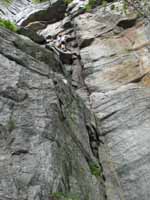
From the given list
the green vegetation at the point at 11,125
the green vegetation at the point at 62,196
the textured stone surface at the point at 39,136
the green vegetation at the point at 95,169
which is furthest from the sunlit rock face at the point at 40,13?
the green vegetation at the point at 62,196

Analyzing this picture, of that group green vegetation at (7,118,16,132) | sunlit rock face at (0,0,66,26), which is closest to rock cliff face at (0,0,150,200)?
green vegetation at (7,118,16,132)

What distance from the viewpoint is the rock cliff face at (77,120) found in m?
8.62

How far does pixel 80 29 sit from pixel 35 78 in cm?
1190

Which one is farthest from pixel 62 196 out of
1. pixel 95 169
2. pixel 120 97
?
pixel 120 97

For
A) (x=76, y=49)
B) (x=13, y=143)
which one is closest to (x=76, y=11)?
(x=76, y=49)

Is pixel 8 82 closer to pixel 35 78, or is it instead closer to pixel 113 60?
pixel 35 78

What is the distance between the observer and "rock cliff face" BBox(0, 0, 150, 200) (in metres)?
8.62

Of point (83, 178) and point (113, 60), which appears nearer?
point (83, 178)

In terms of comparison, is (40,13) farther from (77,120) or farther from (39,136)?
(39,136)

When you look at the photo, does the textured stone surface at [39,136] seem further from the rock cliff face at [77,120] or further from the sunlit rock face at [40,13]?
the sunlit rock face at [40,13]

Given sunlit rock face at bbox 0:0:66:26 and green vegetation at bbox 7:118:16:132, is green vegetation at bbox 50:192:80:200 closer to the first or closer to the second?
green vegetation at bbox 7:118:16:132

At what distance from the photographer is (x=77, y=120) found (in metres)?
12.1

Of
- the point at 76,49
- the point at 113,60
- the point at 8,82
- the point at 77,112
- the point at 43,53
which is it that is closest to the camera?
the point at 8,82

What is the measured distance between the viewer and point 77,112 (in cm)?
1248
